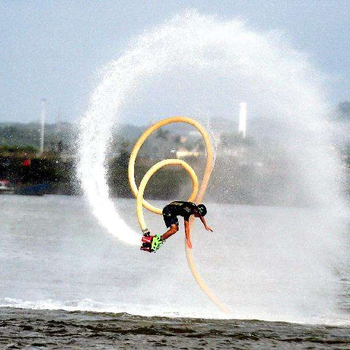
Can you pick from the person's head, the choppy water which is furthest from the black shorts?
the choppy water

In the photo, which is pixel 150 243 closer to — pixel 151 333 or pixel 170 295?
pixel 151 333

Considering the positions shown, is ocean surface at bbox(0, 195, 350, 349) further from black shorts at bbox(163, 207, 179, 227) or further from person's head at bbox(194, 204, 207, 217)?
person's head at bbox(194, 204, 207, 217)

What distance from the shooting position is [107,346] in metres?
31.0

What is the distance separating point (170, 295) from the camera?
4291 centimetres

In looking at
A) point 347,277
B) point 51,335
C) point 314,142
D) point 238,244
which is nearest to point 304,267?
point 347,277

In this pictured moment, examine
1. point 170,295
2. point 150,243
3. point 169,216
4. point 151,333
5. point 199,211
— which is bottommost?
point 151,333

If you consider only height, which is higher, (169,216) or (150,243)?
(169,216)

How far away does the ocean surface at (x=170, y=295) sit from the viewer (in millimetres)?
32188

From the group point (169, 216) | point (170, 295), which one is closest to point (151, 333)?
point (169, 216)

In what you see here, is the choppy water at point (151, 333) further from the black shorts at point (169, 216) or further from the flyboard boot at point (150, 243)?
the black shorts at point (169, 216)

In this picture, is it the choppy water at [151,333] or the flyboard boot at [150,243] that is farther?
the flyboard boot at [150,243]

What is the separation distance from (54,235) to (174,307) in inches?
1988

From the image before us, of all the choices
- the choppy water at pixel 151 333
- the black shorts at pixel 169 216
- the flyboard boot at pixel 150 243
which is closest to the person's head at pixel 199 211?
the black shorts at pixel 169 216

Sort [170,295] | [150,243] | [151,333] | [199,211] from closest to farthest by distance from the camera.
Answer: [150,243] → [199,211] → [151,333] → [170,295]
